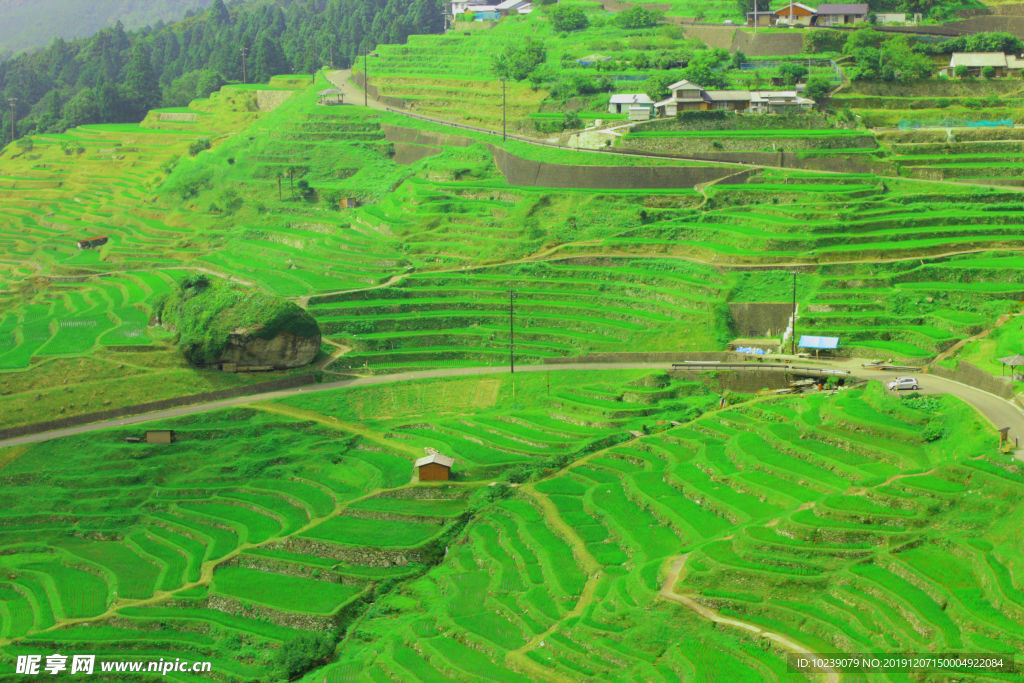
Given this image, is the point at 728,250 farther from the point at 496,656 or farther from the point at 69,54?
the point at 69,54

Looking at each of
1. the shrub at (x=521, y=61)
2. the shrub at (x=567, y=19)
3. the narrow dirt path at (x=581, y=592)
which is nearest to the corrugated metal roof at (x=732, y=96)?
the shrub at (x=521, y=61)

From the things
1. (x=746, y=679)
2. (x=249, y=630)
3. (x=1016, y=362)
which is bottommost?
(x=249, y=630)

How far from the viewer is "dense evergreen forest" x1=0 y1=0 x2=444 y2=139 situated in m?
117

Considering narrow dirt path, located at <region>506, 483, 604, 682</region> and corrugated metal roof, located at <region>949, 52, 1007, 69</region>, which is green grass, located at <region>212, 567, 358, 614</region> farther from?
corrugated metal roof, located at <region>949, 52, 1007, 69</region>

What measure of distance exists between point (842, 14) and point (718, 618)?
6475cm

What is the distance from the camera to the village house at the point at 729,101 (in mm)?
74875

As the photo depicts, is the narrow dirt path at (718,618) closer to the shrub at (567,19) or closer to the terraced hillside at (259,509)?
the terraced hillside at (259,509)

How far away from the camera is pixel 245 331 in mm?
55719

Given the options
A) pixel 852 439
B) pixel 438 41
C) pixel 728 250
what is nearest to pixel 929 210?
pixel 728 250

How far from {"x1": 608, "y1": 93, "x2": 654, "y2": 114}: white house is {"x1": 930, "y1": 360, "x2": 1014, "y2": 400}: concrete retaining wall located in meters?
32.6

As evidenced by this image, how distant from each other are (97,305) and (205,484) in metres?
23.8

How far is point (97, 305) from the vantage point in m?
66.5

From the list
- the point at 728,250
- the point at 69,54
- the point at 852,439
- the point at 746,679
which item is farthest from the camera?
the point at 69,54

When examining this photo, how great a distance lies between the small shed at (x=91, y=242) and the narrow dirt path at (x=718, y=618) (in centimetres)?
5809
